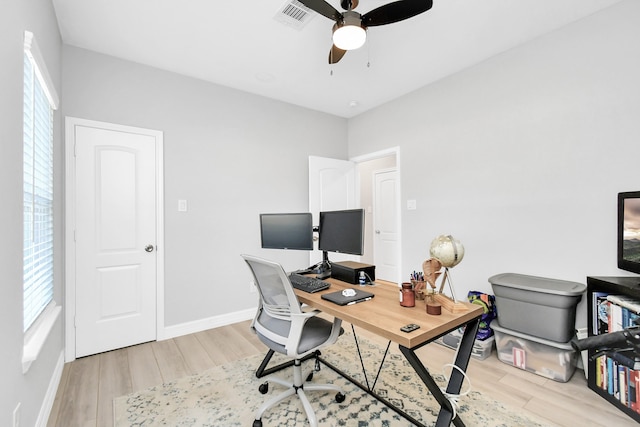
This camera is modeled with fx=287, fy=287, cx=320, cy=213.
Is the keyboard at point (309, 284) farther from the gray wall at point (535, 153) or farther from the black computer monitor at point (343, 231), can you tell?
the gray wall at point (535, 153)

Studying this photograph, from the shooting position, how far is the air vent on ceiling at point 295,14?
6.80ft

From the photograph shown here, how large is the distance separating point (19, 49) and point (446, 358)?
3.43 m

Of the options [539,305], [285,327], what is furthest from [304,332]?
[539,305]

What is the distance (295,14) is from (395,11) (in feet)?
2.66

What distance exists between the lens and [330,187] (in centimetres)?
414

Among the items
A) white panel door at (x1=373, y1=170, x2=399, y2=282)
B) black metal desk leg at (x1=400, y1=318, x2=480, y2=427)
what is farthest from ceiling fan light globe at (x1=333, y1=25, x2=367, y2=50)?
white panel door at (x1=373, y1=170, x2=399, y2=282)

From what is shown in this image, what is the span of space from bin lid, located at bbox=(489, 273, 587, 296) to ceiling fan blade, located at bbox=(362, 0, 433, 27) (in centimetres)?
209

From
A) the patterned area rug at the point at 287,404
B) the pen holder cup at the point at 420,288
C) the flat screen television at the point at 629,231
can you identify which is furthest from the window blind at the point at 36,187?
the flat screen television at the point at 629,231

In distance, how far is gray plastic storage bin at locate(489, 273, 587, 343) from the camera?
6.88 feet

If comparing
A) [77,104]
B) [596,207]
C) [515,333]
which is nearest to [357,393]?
[515,333]

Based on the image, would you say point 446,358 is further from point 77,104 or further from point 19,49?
point 77,104

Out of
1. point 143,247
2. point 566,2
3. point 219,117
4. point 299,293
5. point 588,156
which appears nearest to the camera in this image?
point 299,293

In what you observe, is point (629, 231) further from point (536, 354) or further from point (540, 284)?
point (536, 354)

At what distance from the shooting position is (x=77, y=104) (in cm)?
255
